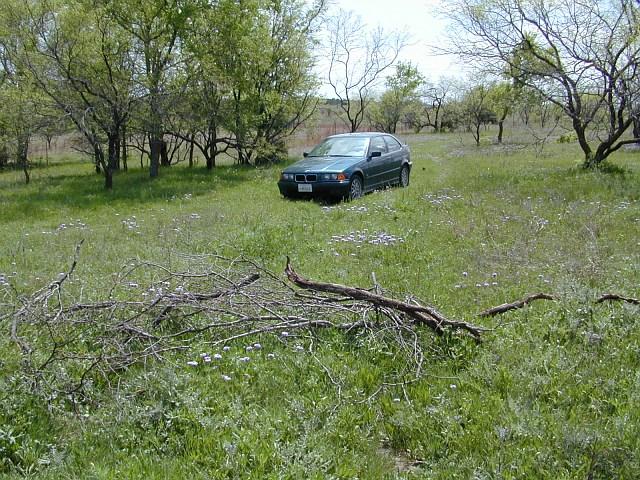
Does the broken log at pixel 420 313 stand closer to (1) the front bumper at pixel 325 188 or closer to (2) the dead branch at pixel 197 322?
(2) the dead branch at pixel 197 322

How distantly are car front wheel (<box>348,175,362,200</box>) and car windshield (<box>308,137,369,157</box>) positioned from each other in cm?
76

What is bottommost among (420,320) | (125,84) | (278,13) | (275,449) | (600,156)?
(275,449)

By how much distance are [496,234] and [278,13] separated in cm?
1518

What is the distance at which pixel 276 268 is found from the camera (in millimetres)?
5449

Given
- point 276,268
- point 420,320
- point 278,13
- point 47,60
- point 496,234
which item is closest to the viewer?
point 420,320

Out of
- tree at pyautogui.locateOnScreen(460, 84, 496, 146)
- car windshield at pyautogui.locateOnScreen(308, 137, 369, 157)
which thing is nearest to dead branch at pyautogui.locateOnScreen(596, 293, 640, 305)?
car windshield at pyautogui.locateOnScreen(308, 137, 369, 157)

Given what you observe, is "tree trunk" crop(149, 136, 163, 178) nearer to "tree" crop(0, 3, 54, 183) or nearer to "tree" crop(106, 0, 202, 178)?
"tree" crop(106, 0, 202, 178)

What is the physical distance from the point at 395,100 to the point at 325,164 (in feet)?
121

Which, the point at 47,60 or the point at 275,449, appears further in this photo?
the point at 47,60

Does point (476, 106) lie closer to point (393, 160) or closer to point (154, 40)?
point (393, 160)

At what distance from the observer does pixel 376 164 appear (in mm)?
11258

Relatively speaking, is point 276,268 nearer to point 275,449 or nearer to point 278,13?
point 275,449

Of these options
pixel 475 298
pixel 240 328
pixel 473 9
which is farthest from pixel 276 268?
pixel 473 9

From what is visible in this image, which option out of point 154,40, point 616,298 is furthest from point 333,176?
point 154,40
